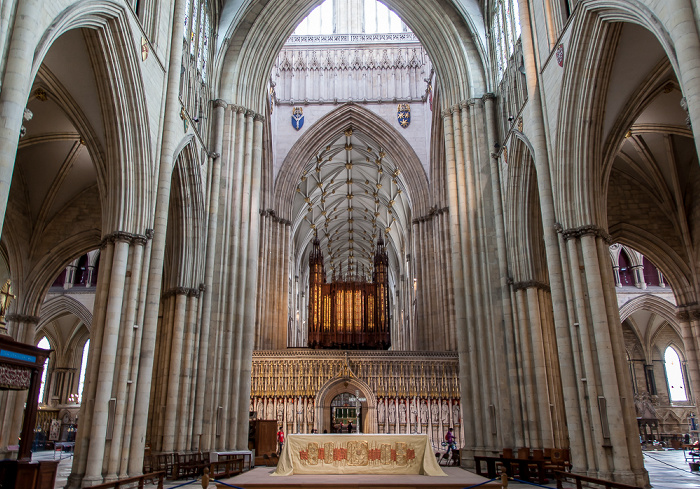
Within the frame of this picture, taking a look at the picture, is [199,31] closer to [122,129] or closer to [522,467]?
[122,129]

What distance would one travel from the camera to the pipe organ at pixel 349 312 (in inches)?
1305

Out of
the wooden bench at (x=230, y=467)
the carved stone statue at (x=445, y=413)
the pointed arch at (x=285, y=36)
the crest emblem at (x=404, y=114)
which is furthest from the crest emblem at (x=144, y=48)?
the crest emblem at (x=404, y=114)

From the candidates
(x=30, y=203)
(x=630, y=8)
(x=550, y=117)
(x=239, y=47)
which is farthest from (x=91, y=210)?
(x=630, y=8)

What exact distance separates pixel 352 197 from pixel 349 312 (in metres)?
9.23

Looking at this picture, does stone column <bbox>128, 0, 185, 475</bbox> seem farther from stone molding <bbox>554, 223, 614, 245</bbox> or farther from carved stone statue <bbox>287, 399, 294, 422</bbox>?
carved stone statue <bbox>287, 399, 294, 422</bbox>

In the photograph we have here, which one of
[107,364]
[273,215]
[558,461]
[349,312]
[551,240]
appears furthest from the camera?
[349,312]

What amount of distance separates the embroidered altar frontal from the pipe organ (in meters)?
22.4

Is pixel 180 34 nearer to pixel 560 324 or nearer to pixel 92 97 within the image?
pixel 92 97

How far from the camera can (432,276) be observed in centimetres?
2641

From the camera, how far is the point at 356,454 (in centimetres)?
1007

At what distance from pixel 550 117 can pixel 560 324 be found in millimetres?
4456

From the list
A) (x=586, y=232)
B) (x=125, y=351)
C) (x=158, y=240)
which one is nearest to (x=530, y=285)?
(x=586, y=232)

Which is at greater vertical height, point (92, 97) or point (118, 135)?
point (92, 97)

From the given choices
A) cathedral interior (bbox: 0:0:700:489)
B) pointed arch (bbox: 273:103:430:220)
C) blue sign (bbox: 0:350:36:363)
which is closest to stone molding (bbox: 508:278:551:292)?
cathedral interior (bbox: 0:0:700:489)
